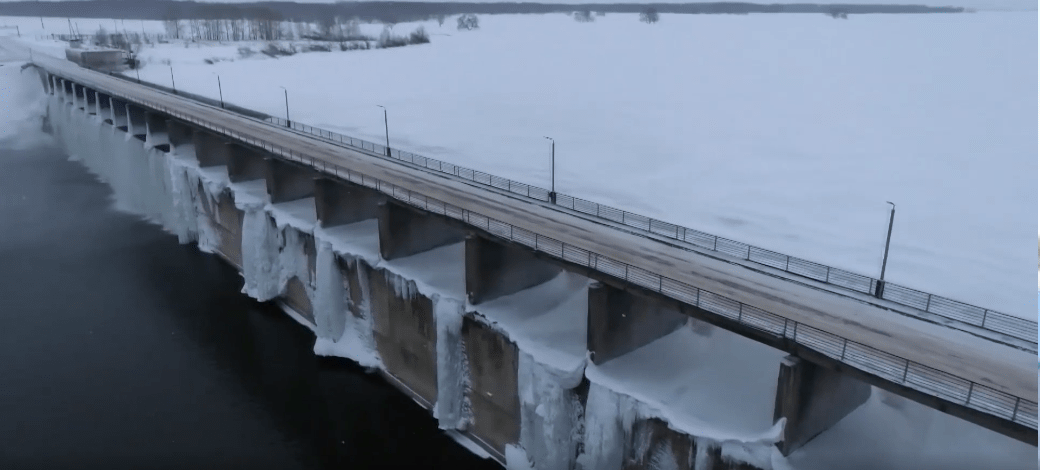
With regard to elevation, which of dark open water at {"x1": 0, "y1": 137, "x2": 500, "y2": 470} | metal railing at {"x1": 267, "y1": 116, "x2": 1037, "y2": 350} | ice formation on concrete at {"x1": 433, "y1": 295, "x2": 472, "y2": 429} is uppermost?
metal railing at {"x1": 267, "y1": 116, "x2": 1037, "y2": 350}

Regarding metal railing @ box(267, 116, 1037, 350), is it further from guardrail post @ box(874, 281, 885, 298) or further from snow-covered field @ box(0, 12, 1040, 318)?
snow-covered field @ box(0, 12, 1040, 318)

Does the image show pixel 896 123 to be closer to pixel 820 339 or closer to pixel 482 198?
pixel 482 198

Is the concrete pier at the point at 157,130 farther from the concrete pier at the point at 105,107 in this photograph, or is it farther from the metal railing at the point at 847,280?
the metal railing at the point at 847,280

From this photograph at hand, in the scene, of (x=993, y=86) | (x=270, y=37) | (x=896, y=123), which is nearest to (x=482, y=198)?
(x=896, y=123)

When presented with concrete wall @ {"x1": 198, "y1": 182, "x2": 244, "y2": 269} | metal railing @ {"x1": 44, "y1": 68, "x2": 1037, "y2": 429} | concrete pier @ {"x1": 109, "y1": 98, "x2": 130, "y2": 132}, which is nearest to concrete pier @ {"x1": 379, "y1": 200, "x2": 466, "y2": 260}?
metal railing @ {"x1": 44, "y1": 68, "x2": 1037, "y2": 429}

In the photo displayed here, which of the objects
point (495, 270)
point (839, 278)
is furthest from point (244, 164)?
point (839, 278)

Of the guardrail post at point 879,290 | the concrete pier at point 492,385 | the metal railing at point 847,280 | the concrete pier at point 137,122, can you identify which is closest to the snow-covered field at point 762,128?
the metal railing at point 847,280
